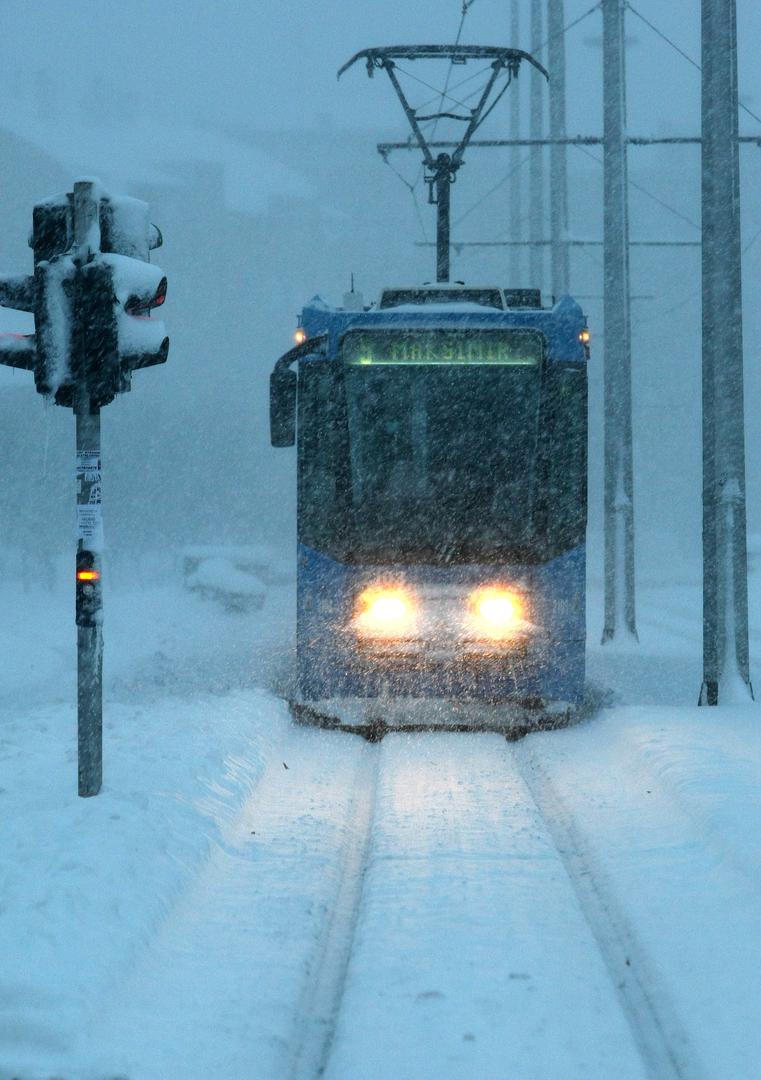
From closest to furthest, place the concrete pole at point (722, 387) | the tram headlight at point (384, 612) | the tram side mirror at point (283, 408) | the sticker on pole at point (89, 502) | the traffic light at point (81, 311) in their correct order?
1. the traffic light at point (81, 311)
2. the sticker on pole at point (89, 502)
3. the tram headlight at point (384, 612)
4. the tram side mirror at point (283, 408)
5. the concrete pole at point (722, 387)

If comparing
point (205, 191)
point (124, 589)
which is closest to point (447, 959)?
point (124, 589)

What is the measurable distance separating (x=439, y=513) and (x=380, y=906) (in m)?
5.57

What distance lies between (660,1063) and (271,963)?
153 centimetres

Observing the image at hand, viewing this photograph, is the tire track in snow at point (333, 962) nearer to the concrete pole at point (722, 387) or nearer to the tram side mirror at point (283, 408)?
the tram side mirror at point (283, 408)

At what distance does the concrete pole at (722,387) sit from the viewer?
11.5 m

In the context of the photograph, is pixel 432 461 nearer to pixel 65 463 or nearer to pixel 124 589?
pixel 124 589

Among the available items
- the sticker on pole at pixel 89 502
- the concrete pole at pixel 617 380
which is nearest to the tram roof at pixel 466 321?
the sticker on pole at pixel 89 502

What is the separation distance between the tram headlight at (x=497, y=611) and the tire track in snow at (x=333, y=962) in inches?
116

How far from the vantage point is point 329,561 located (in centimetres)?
1065

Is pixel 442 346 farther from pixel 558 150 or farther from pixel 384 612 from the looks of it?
pixel 558 150

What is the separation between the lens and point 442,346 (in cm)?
1093

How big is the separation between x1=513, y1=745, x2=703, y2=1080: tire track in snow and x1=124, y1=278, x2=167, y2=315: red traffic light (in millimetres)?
3557

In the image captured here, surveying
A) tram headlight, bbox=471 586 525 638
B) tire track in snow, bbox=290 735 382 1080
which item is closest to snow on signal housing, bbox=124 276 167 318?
tire track in snow, bbox=290 735 382 1080

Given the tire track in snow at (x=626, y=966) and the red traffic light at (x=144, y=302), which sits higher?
→ the red traffic light at (x=144, y=302)
